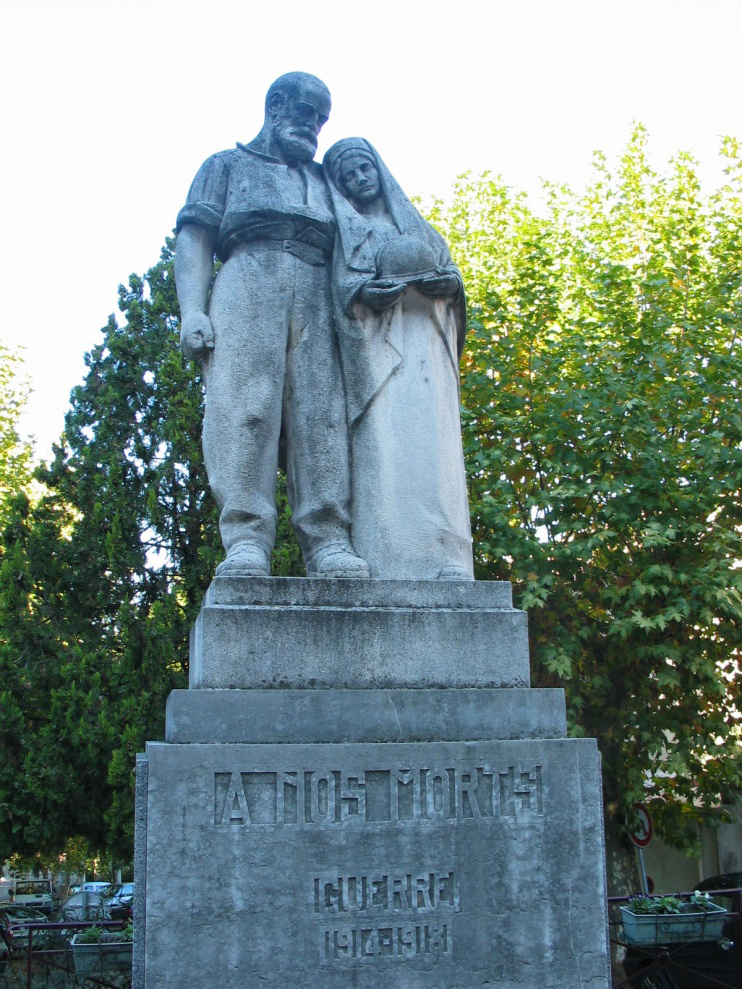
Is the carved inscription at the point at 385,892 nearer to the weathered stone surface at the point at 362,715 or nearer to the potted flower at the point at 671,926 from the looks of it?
the weathered stone surface at the point at 362,715

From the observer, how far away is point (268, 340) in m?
5.06

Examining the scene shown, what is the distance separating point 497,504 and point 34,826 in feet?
20.1

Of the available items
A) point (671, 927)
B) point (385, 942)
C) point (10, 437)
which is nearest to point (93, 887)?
point (10, 437)

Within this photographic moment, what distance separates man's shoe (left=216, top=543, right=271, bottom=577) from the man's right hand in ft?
3.33

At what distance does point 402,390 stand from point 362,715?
1.63 metres

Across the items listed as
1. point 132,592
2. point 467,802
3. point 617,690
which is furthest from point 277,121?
point 617,690

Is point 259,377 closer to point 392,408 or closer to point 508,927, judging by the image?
point 392,408

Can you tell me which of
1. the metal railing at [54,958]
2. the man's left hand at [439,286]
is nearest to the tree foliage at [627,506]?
the metal railing at [54,958]

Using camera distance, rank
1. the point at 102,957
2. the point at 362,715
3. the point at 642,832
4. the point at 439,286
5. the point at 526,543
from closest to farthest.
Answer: the point at 362,715 < the point at 439,286 < the point at 102,957 < the point at 526,543 < the point at 642,832

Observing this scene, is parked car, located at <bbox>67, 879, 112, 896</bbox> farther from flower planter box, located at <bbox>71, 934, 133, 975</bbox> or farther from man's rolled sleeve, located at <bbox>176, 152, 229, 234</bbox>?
man's rolled sleeve, located at <bbox>176, 152, 229, 234</bbox>

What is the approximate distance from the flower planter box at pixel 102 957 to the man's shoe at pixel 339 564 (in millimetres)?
3244

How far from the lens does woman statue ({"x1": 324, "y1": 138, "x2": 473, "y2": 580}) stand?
16.1 feet

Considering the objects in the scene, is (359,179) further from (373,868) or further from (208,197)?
(373,868)

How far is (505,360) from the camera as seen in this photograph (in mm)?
13633
